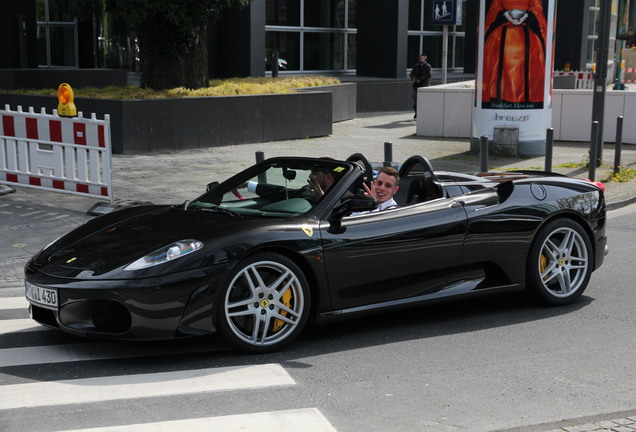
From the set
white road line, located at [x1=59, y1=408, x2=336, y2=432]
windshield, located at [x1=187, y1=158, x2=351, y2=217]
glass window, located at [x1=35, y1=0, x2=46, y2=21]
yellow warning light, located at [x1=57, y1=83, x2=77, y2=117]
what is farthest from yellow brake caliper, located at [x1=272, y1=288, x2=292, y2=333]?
glass window, located at [x1=35, y1=0, x2=46, y2=21]

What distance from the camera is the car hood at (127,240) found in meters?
5.76

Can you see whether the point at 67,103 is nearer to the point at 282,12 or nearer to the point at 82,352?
the point at 82,352

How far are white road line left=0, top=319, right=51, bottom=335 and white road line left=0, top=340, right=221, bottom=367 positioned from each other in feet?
1.61

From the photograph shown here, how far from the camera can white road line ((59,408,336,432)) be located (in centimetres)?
470

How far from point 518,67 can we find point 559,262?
1112cm

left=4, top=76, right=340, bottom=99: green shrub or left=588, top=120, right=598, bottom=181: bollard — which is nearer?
left=588, top=120, right=598, bottom=181: bollard

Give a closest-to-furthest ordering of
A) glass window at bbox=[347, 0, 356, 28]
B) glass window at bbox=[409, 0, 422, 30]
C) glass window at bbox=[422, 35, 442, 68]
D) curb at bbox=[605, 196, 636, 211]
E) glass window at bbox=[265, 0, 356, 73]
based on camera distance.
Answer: curb at bbox=[605, 196, 636, 211], glass window at bbox=[265, 0, 356, 73], glass window at bbox=[347, 0, 356, 28], glass window at bbox=[409, 0, 422, 30], glass window at bbox=[422, 35, 442, 68]

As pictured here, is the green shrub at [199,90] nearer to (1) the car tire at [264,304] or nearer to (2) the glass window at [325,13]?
(2) the glass window at [325,13]

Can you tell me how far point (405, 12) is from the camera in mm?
32312

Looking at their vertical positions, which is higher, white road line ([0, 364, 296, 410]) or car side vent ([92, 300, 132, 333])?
car side vent ([92, 300, 132, 333])

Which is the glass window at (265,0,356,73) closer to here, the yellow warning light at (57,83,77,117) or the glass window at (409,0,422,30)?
the glass window at (409,0,422,30)

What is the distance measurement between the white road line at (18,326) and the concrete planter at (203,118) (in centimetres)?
1014

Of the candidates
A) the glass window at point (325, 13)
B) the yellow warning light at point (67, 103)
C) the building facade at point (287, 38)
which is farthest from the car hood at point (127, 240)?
the glass window at point (325, 13)

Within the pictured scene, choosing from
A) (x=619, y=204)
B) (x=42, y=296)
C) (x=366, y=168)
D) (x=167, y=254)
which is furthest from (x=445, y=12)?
(x=42, y=296)
